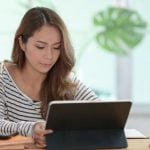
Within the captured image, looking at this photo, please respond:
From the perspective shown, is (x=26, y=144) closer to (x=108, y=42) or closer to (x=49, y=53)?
(x=49, y=53)

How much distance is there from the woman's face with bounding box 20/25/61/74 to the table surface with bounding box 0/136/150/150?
42cm

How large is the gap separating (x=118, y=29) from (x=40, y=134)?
7.10ft

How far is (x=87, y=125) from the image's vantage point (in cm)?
169

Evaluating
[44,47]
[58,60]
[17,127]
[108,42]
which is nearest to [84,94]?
[58,60]

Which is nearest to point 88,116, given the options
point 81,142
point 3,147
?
point 81,142

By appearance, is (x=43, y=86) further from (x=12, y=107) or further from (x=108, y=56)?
(x=108, y=56)

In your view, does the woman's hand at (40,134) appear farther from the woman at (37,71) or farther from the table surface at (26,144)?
the woman at (37,71)

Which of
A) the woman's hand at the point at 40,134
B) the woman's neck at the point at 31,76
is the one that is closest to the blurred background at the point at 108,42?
the woman's neck at the point at 31,76

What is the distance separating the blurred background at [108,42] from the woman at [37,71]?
1444 millimetres

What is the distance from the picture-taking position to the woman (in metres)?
2.07

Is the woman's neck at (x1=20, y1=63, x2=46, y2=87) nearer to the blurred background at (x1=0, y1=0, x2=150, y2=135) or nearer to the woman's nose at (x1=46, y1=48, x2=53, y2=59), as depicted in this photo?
the woman's nose at (x1=46, y1=48, x2=53, y2=59)

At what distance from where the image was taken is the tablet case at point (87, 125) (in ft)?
5.24

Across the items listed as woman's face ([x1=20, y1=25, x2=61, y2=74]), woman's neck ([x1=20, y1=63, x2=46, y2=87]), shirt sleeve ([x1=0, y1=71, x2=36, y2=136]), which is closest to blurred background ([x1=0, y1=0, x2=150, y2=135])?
woman's neck ([x1=20, y1=63, x2=46, y2=87])

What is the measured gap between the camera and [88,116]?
164 cm
